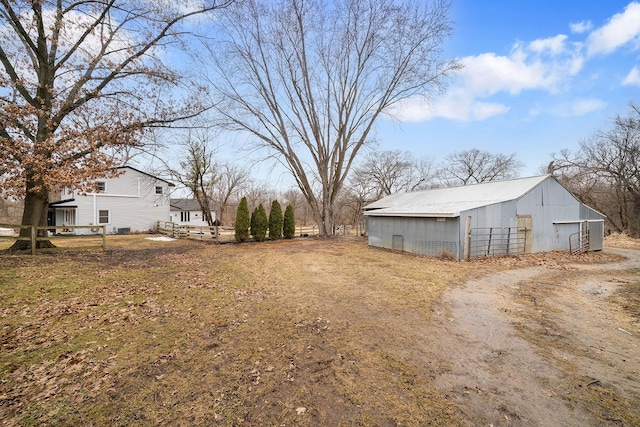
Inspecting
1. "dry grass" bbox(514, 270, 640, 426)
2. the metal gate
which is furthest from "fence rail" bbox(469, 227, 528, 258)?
the metal gate

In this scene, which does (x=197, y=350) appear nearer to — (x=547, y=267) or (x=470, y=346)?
(x=470, y=346)

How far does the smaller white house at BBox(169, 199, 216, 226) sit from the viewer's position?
3497 cm

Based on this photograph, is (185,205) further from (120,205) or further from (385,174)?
(385,174)

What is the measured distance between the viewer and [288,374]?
3217 mm

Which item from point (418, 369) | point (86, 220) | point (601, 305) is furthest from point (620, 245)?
point (86, 220)

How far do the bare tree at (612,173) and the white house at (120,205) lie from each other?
3916 centimetres

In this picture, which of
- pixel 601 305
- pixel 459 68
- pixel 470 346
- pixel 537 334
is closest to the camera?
pixel 470 346

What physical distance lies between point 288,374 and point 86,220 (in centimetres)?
2730

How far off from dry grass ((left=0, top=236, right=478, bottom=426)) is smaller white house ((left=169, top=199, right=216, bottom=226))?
2950cm

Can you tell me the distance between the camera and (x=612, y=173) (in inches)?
960

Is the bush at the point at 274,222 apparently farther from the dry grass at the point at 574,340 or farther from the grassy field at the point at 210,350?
the dry grass at the point at 574,340

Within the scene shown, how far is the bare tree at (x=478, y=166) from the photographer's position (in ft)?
119

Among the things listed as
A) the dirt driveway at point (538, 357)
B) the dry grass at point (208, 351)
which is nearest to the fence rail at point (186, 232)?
the dry grass at point (208, 351)

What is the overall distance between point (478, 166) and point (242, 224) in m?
34.1
